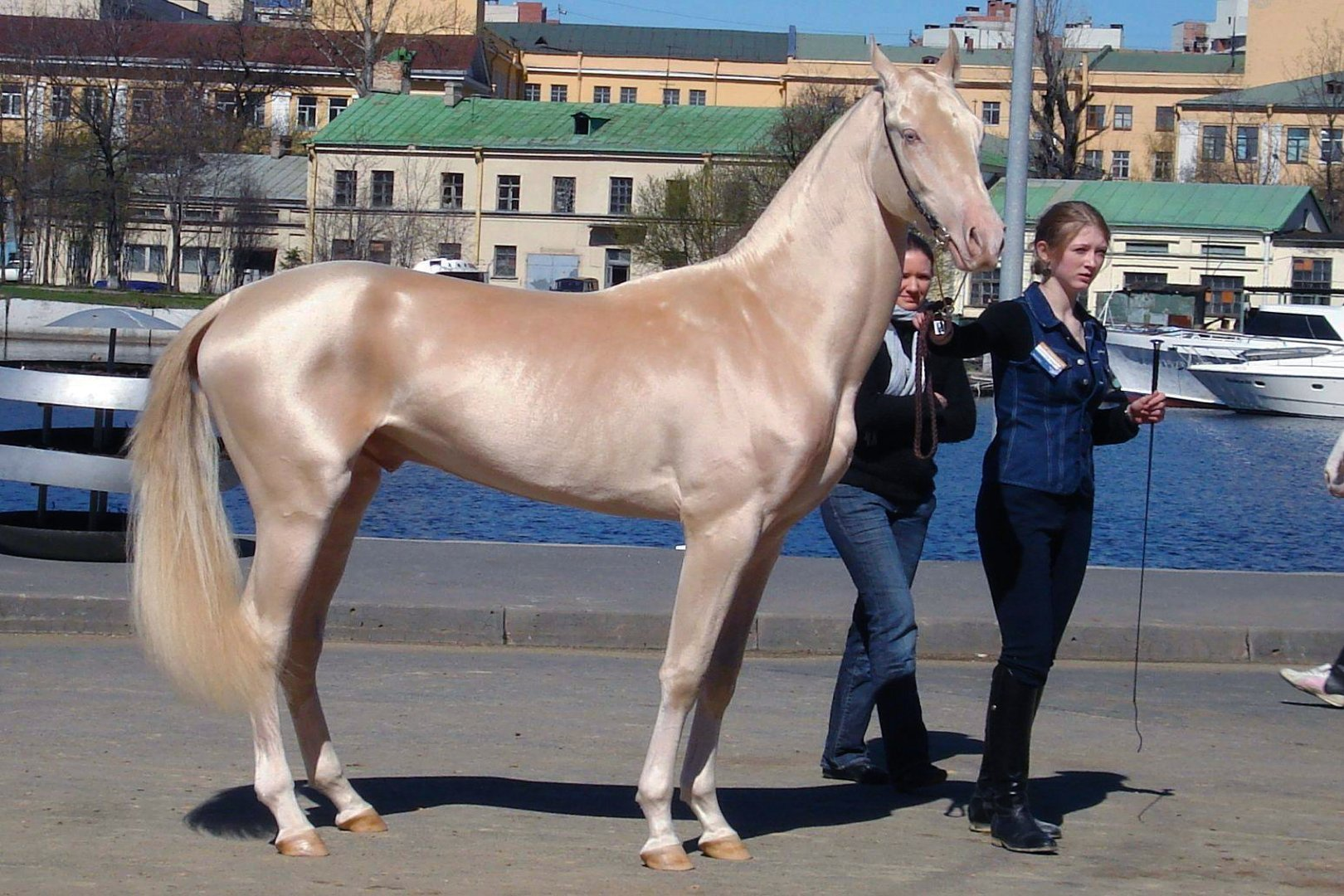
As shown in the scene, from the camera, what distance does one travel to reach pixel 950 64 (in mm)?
5398

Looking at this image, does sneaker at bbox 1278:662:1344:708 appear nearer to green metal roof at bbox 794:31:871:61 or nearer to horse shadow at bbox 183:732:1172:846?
horse shadow at bbox 183:732:1172:846

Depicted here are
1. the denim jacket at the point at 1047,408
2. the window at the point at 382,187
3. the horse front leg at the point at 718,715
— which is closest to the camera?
the horse front leg at the point at 718,715

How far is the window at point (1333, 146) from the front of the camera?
3248 inches

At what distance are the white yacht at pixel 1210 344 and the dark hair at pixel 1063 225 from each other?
135ft

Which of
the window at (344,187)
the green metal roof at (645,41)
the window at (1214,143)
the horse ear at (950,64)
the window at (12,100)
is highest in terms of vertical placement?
the green metal roof at (645,41)

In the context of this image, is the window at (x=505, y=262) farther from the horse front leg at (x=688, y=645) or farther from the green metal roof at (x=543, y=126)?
the horse front leg at (x=688, y=645)

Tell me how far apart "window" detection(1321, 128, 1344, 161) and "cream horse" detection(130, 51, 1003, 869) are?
3281 inches

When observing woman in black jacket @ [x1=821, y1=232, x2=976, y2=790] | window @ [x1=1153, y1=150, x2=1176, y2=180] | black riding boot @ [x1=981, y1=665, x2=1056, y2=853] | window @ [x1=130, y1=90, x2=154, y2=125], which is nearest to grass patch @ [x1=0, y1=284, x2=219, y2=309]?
window @ [x1=130, y1=90, x2=154, y2=125]

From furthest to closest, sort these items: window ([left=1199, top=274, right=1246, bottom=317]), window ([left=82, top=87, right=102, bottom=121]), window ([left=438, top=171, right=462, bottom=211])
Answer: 1. window ([left=438, top=171, right=462, bottom=211])
2. window ([left=82, top=87, right=102, bottom=121])
3. window ([left=1199, top=274, right=1246, bottom=317])

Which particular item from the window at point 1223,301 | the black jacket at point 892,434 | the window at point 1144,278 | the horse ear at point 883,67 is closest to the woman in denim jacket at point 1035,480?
the black jacket at point 892,434

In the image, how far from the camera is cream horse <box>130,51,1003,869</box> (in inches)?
207

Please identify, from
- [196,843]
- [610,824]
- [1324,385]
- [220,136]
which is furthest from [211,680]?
[220,136]

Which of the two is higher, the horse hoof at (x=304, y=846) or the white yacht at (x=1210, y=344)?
the white yacht at (x=1210, y=344)

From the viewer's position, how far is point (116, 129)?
7388cm
